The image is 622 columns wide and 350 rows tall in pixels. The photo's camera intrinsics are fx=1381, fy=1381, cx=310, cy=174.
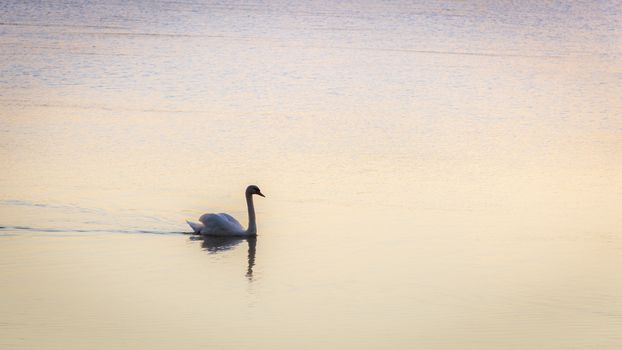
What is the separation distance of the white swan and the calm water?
16 cm

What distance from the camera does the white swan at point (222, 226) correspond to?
13406mm

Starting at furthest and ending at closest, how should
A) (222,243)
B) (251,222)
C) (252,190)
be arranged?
(252,190)
(251,222)
(222,243)

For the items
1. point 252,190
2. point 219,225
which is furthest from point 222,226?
point 252,190

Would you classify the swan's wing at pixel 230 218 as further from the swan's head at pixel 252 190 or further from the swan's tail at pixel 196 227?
the swan's head at pixel 252 190

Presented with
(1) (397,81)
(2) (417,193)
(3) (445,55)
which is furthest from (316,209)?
(3) (445,55)

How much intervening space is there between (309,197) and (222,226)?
4.90 feet

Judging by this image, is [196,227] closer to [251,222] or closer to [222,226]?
[222,226]

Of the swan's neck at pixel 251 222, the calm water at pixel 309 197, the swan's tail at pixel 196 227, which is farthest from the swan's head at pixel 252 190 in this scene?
the swan's tail at pixel 196 227

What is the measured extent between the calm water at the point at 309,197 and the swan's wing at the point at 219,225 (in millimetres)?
161

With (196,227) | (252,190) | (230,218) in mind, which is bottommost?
(196,227)

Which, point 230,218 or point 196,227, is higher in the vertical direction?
point 230,218

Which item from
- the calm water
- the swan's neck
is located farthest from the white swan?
the calm water

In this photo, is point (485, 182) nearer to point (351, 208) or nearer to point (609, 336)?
point (351, 208)

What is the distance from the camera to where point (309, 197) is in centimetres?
1466
